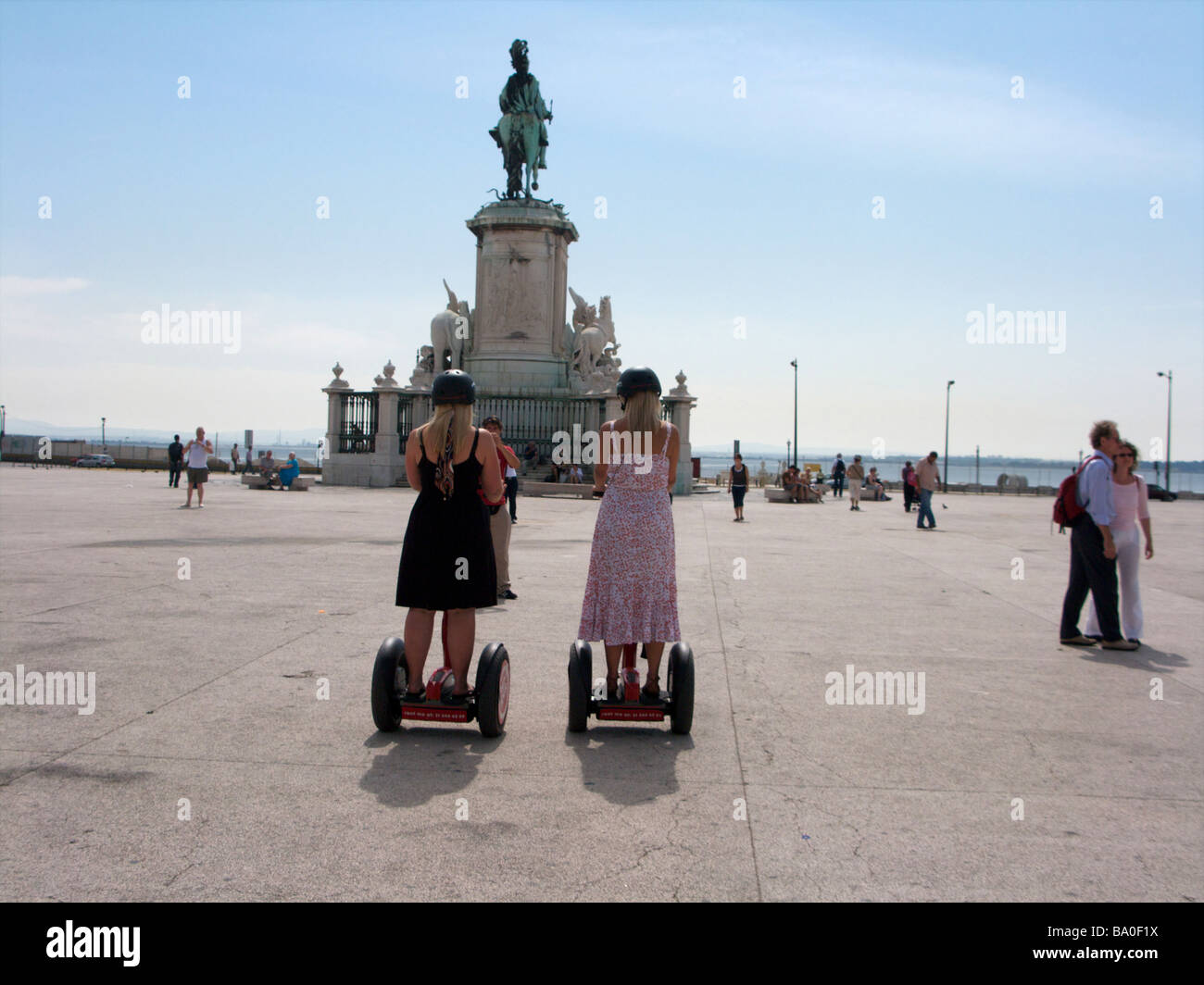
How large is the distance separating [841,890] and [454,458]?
282 cm

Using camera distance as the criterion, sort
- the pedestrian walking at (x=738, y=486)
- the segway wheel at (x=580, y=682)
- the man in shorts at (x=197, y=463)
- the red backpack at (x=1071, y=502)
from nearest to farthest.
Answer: the segway wheel at (x=580, y=682), the red backpack at (x=1071, y=502), the man in shorts at (x=197, y=463), the pedestrian walking at (x=738, y=486)

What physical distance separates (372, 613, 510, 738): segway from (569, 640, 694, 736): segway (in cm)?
38

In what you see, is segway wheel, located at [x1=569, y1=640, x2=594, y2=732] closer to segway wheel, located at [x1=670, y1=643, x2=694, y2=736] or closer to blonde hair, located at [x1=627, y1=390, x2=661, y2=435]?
segway wheel, located at [x1=670, y1=643, x2=694, y2=736]

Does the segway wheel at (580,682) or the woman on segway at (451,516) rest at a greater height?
the woman on segway at (451,516)

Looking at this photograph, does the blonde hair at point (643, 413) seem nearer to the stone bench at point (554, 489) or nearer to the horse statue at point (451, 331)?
the stone bench at point (554, 489)

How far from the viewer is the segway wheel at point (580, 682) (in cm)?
549

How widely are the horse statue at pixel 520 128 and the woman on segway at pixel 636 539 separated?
3375 cm

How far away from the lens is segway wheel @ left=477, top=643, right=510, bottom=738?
17.7 feet

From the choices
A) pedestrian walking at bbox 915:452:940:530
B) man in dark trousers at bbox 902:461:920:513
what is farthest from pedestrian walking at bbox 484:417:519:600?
man in dark trousers at bbox 902:461:920:513

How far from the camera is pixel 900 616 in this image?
9.80 metres

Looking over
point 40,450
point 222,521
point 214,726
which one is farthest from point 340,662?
point 40,450

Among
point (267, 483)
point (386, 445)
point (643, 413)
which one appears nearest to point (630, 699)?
point (643, 413)

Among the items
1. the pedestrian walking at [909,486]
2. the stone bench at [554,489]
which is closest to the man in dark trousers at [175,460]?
the stone bench at [554,489]

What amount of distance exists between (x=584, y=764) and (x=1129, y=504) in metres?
6.24
